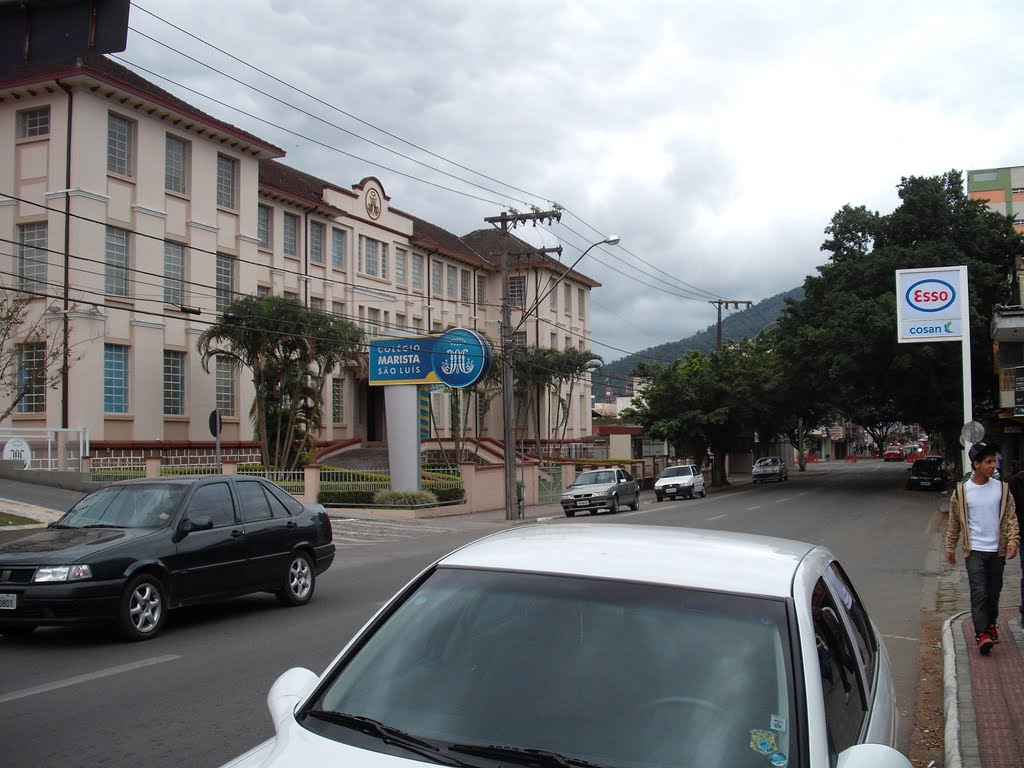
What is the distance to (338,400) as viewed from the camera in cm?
4447

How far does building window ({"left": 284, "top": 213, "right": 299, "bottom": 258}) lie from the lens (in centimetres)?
4128

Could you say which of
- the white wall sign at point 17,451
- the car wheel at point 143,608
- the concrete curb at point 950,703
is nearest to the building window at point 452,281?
the white wall sign at point 17,451

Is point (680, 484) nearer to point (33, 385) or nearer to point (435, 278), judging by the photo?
point (435, 278)

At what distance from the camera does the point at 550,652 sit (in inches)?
115

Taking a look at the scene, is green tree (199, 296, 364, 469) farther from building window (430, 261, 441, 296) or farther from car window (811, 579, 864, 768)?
car window (811, 579, 864, 768)

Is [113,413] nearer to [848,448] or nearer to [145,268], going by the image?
[145,268]

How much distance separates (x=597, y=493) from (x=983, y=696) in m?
25.3

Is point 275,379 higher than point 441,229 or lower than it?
lower

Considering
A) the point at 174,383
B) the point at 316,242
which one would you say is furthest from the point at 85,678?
the point at 316,242

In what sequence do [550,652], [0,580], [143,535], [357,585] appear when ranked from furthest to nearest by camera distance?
[357,585], [143,535], [0,580], [550,652]

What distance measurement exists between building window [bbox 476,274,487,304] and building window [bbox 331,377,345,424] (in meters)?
14.5

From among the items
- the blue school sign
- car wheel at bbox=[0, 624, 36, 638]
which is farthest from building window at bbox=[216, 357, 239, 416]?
car wheel at bbox=[0, 624, 36, 638]

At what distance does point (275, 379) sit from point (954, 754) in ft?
94.5

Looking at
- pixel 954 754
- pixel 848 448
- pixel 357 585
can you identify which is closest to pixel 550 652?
pixel 954 754
